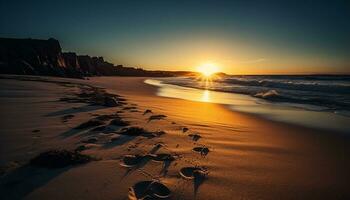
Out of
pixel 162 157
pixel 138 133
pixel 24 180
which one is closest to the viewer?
pixel 24 180

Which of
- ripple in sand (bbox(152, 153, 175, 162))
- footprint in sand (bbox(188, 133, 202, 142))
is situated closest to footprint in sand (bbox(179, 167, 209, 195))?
ripple in sand (bbox(152, 153, 175, 162))

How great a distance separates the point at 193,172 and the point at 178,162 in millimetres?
323

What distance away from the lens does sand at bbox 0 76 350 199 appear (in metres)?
2.28

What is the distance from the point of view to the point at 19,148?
3.05 m

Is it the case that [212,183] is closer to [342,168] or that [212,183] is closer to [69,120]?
[342,168]

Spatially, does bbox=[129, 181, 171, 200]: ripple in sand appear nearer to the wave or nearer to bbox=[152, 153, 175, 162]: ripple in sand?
bbox=[152, 153, 175, 162]: ripple in sand

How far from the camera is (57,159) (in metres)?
2.69

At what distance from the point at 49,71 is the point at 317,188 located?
31.8 metres

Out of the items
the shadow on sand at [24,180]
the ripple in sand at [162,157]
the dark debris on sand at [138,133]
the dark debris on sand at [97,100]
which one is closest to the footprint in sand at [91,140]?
the dark debris on sand at [138,133]

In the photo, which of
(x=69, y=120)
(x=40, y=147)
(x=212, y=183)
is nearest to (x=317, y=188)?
(x=212, y=183)

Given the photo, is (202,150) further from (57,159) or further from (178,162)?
(57,159)

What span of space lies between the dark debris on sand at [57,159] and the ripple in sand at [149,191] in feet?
2.89

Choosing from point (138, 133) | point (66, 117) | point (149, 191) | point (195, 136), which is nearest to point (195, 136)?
point (195, 136)

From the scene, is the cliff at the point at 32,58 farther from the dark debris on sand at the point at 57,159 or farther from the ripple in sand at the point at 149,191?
the ripple in sand at the point at 149,191
